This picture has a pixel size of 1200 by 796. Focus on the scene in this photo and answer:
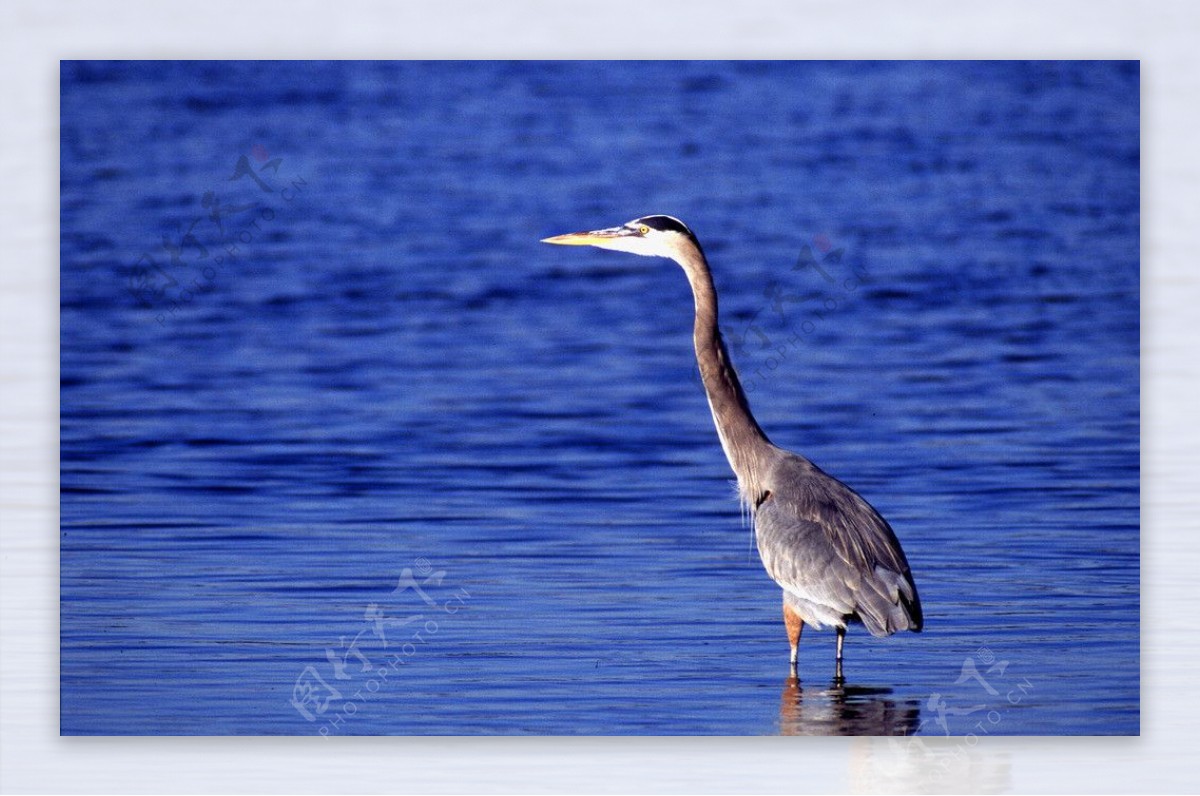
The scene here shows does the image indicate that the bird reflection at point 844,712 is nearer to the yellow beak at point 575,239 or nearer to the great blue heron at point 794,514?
the great blue heron at point 794,514

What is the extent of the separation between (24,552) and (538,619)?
1.48 meters

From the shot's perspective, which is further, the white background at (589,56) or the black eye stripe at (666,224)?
the black eye stripe at (666,224)

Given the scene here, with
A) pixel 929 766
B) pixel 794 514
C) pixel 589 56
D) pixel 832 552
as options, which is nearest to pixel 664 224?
pixel 589 56

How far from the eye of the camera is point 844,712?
6871 millimetres

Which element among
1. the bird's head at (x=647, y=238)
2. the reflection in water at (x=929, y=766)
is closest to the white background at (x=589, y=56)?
the reflection in water at (x=929, y=766)

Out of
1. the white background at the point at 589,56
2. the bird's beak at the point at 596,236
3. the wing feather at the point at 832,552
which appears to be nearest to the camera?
the white background at the point at 589,56

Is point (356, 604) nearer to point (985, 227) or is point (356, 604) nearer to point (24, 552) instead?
point (24, 552)

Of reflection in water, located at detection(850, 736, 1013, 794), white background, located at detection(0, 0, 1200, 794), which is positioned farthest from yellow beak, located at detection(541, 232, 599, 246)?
reflection in water, located at detection(850, 736, 1013, 794)

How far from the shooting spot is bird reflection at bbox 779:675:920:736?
6832 millimetres

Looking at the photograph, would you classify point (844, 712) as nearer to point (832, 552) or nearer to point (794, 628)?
point (794, 628)

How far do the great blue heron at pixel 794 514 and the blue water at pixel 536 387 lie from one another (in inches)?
2.4

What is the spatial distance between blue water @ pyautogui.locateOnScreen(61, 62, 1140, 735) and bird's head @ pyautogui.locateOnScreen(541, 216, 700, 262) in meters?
0.05

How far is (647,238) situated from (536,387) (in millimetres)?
543

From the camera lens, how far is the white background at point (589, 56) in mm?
6797
